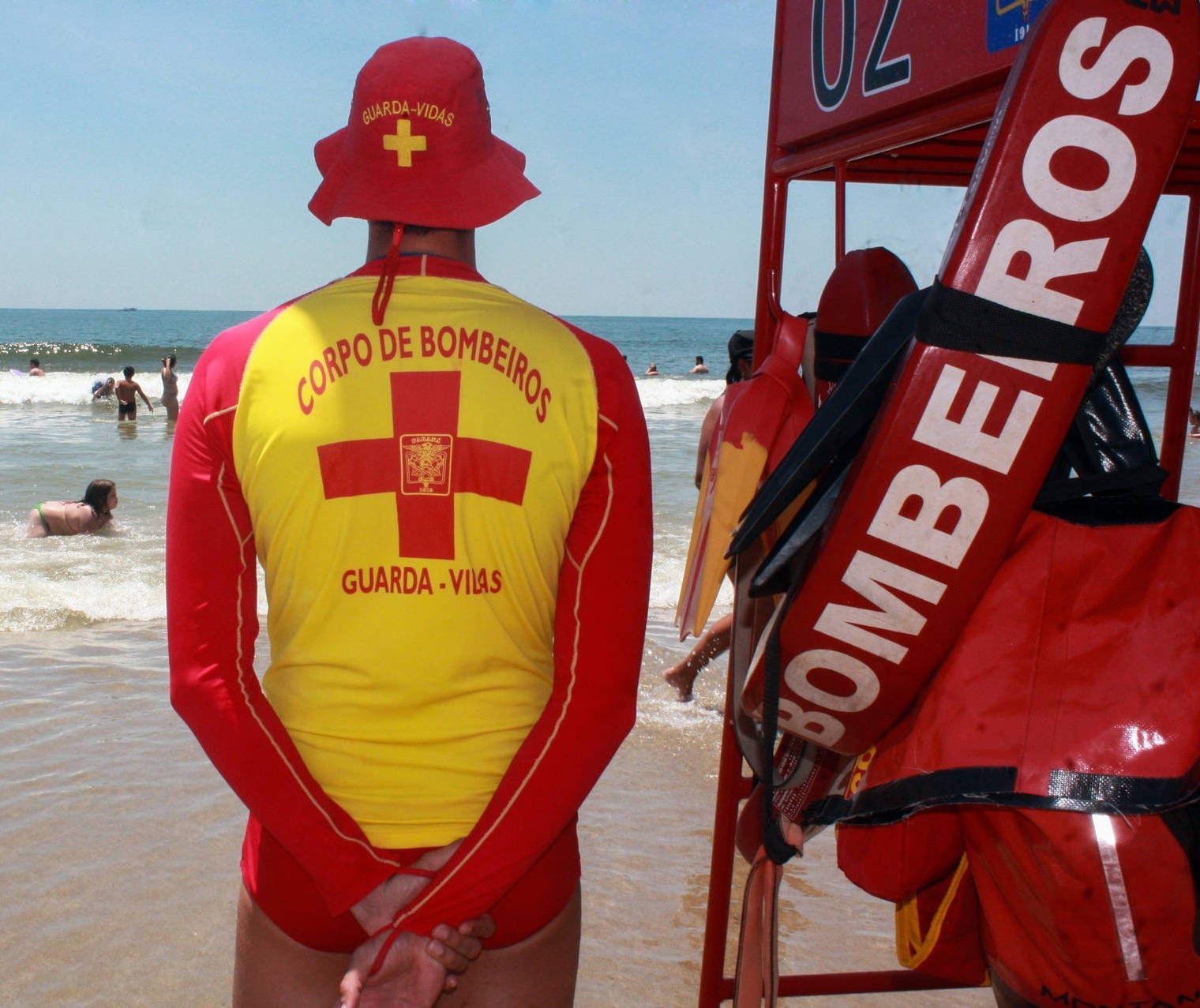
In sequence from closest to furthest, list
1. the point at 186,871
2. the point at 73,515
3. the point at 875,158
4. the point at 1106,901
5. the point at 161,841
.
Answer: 1. the point at 1106,901
2. the point at 875,158
3. the point at 186,871
4. the point at 161,841
5. the point at 73,515

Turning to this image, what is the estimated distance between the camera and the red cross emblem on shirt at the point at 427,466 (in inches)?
51.1

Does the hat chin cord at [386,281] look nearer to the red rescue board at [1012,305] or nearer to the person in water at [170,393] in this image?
the red rescue board at [1012,305]

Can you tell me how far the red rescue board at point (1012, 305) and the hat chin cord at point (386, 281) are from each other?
1.94 feet

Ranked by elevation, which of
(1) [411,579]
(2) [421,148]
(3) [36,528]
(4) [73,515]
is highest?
(2) [421,148]

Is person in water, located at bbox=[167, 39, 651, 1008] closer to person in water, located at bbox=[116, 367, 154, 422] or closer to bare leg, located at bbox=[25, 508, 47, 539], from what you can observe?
bare leg, located at bbox=[25, 508, 47, 539]

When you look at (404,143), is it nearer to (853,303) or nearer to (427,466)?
(427,466)

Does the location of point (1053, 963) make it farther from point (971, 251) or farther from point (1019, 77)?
point (1019, 77)

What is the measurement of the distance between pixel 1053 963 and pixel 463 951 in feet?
2.19

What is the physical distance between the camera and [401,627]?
1.31 meters

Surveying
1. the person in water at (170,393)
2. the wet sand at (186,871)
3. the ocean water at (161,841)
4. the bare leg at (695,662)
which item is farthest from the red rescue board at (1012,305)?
the person in water at (170,393)

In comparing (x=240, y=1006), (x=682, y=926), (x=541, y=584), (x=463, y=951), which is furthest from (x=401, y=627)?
(x=682, y=926)

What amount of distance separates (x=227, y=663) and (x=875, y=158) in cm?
177

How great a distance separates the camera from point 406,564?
1303mm

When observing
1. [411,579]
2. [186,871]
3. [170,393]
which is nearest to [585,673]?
[411,579]
